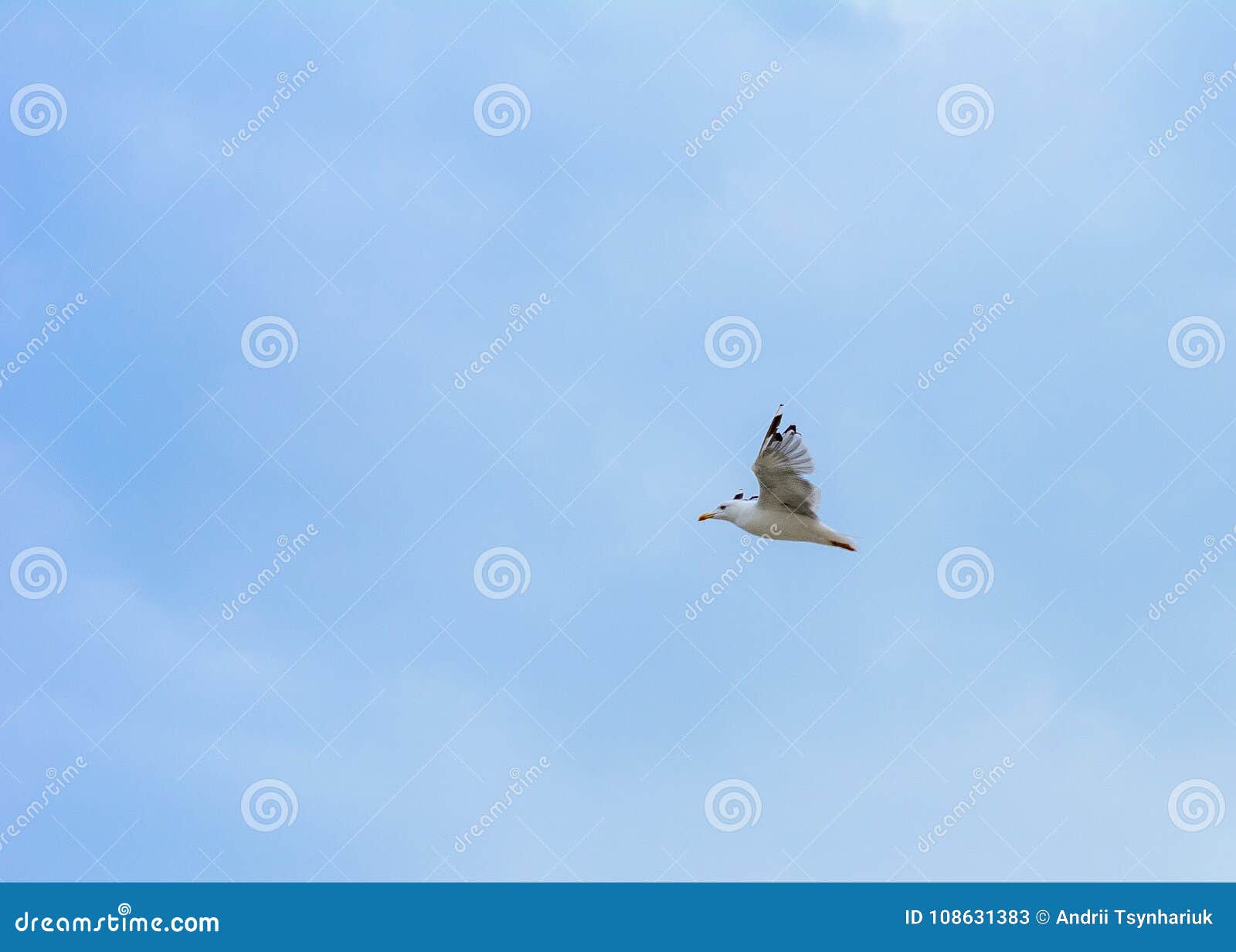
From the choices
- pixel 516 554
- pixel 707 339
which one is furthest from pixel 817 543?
pixel 516 554

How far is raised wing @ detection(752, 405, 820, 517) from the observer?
14195mm

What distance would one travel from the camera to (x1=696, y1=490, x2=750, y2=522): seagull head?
51.3 ft

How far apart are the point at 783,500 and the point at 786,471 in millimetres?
571

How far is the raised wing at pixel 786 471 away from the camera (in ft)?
46.6

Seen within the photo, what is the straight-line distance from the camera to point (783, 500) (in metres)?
14.9

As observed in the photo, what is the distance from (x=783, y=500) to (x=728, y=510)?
1.18 m

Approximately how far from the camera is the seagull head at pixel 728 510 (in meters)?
15.6

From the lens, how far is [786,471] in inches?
568

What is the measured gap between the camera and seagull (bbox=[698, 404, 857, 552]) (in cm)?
1423

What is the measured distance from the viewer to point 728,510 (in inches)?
625
